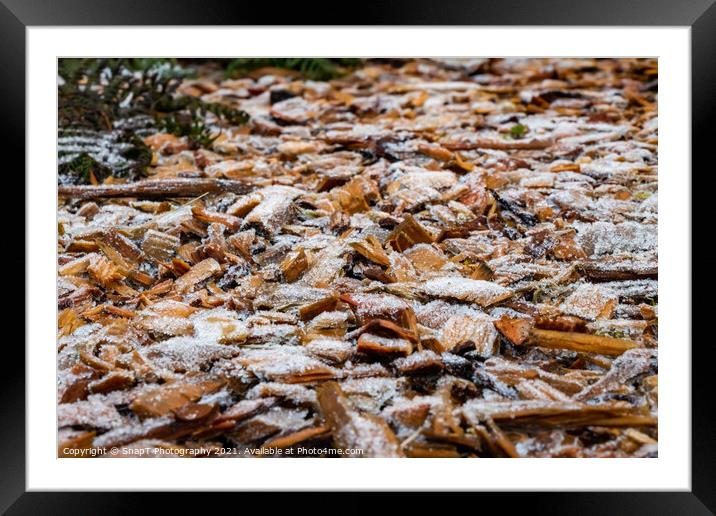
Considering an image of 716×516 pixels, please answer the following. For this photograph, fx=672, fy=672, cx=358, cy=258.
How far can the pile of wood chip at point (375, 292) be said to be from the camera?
3.24ft

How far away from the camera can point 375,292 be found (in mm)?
1155

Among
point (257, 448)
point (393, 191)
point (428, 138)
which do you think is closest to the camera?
point (257, 448)

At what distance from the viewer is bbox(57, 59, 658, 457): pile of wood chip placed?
987 mm

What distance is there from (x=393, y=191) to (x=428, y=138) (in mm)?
249

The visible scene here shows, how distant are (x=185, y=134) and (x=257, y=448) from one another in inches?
36.9
